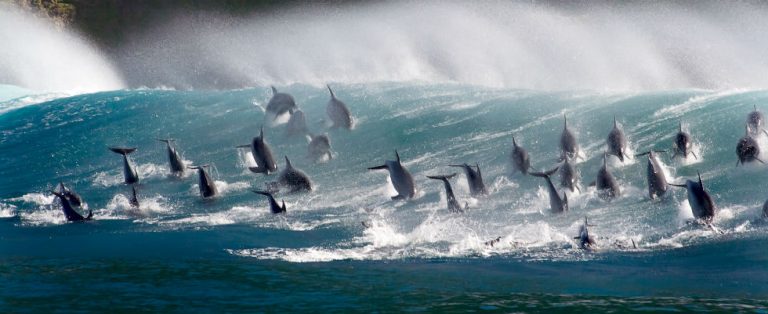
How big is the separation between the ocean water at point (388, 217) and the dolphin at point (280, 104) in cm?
50

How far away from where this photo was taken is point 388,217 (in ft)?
60.6

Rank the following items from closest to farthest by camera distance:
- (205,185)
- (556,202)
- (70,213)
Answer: (556,202), (70,213), (205,185)

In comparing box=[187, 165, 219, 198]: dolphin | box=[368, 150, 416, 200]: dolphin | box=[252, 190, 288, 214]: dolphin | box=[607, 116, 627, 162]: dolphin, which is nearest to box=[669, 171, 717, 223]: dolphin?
box=[607, 116, 627, 162]: dolphin

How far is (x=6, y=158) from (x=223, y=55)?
30.4m

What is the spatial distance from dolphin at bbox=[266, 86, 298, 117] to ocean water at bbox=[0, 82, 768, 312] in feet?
1.64

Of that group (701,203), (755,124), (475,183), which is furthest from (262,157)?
(755,124)

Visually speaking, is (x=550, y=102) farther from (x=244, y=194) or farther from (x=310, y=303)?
(x=310, y=303)

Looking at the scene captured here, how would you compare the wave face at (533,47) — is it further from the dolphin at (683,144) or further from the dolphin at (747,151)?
the dolphin at (747,151)

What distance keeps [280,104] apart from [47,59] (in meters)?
35.6

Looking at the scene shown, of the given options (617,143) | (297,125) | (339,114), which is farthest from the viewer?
(297,125)

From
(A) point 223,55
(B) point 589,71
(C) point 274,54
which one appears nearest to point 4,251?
(B) point 589,71

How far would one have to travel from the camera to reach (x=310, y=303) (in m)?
12.5

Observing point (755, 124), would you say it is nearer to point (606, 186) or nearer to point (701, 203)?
point (606, 186)

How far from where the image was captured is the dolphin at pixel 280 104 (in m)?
26.1
